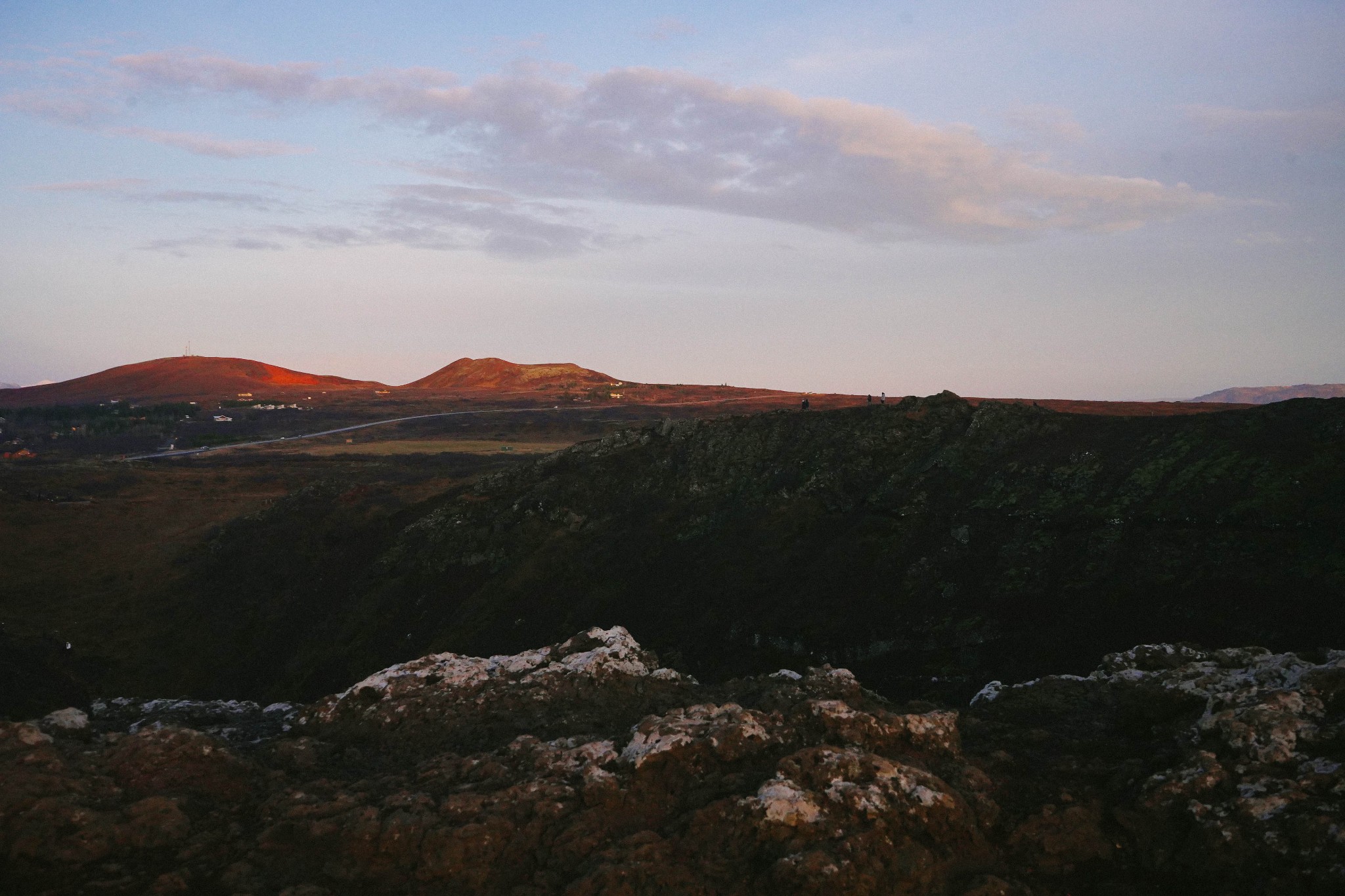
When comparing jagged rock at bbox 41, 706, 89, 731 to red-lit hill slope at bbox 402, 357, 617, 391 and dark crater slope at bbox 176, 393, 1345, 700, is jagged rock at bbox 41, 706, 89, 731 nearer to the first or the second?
dark crater slope at bbox 176, 393, 1345, 700

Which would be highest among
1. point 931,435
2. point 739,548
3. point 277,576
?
point 931,435

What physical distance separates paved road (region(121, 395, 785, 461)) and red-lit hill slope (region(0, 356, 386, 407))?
57074 mm

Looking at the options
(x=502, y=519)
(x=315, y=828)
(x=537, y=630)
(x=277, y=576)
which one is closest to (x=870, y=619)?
(x=537, y=630)

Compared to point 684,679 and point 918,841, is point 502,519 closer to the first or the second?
point 684,679

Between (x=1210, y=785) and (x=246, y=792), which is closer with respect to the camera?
(x=1210, y=785)

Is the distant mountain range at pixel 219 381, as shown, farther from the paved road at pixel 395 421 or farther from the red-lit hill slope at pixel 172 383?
the paved road at pixel 395 421

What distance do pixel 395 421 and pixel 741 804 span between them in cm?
10786

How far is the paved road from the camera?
8012 centimetres

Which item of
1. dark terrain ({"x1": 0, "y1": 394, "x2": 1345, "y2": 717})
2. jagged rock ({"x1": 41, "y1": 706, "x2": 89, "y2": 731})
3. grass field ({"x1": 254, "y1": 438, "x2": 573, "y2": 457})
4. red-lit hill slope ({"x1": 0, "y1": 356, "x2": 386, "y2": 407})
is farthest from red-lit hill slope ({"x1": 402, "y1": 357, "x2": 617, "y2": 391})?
Result: jagged rock ({"x1": 41, "y1": 706, "x2": 89, "y2": 731})

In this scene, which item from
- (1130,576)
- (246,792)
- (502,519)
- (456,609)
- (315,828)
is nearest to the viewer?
(315,828)

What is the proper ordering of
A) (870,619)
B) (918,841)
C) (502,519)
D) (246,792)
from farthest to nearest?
(502,519), (870,619), (246,792), (918,841)

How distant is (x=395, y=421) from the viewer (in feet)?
354

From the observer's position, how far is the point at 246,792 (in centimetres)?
788

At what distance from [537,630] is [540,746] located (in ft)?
44.7
